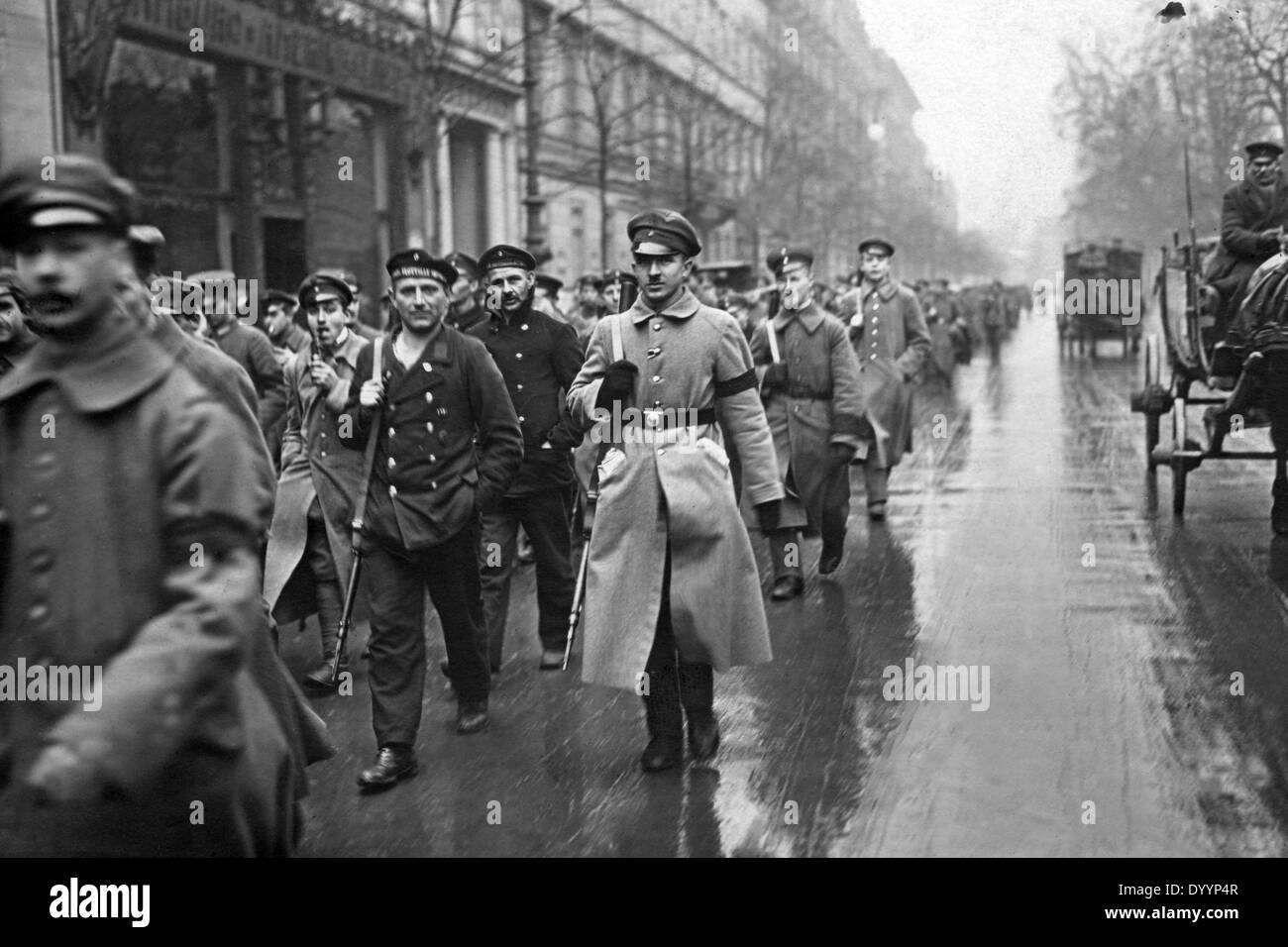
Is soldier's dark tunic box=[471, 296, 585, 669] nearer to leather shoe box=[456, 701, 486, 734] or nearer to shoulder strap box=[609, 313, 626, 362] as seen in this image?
leather shoe box=[456, 701, 486, 734]

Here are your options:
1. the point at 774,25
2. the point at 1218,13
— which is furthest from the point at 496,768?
the point at 774,25

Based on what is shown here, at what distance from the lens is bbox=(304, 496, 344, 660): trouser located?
771 centimetres

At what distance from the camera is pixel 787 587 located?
29.4ft

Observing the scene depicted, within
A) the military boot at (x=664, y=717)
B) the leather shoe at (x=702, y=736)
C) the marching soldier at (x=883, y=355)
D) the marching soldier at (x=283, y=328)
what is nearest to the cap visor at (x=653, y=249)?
the military boot at (x=664, y=717)

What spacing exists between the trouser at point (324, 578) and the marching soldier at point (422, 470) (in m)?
1.58

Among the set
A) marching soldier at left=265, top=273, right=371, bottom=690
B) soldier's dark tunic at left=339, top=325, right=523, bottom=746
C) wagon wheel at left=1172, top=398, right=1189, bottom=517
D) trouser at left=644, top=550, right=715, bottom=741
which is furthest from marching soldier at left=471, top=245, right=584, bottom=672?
wagon wheel at left=1172, top=398, right=1189, bottom=517

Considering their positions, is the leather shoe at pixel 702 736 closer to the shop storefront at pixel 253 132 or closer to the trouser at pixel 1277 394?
the trouser at pixel 1277 394

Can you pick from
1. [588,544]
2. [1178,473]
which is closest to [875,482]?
[1178,473]

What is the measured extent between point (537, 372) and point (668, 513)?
2183mm

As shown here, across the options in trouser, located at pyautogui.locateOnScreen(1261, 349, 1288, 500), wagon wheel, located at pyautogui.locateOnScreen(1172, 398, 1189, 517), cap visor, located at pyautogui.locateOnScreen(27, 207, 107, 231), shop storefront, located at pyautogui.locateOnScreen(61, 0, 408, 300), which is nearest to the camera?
cap visor, located at pyautogui.locateOnScreen(27, 207, 107, 231)

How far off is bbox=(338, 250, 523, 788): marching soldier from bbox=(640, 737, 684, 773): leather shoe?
0.86 meters

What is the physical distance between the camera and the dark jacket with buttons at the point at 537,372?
7656mm

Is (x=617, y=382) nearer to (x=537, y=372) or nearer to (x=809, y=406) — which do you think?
(x=537, y=372)

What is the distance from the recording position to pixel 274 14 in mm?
18484
